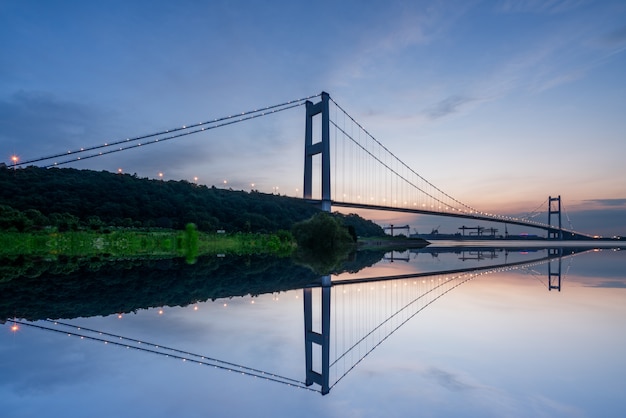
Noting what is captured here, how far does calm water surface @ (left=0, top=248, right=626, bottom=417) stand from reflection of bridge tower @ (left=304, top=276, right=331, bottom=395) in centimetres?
5

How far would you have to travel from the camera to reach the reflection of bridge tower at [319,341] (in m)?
3.35

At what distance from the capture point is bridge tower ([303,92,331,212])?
114 feet

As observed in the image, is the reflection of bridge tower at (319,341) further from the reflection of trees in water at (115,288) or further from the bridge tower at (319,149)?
the bridge tower at (319,149)

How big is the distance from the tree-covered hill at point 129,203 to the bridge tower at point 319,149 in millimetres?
1848

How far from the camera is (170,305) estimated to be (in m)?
6.19

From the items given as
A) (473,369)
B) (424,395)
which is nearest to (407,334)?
(473,369)

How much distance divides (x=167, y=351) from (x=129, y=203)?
35.3 meters

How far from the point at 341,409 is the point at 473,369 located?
1252mm

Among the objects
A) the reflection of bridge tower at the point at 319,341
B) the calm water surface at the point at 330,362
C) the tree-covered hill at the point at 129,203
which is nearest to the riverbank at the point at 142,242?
the tree-covered hill at the point at 129,203

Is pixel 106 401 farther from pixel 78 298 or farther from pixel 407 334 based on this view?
pixel 78 298

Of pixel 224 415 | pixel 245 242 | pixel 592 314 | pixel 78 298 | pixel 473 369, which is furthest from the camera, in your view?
pixel 245 242

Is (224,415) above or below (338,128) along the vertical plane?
below

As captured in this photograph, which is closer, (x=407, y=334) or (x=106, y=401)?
(x=106, y=401)

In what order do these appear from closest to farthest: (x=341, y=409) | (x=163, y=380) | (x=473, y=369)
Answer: (x=341, y=409) < (x=163, y=380) < (x=473, y=369)
